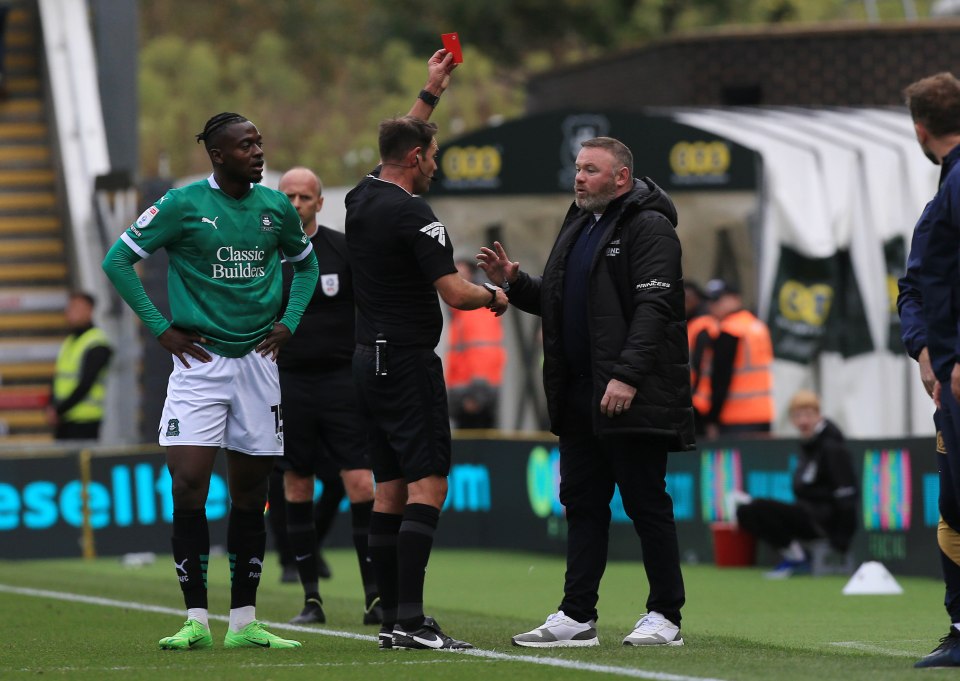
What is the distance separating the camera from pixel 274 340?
346 inches

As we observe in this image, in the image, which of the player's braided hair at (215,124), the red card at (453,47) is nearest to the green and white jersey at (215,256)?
the player's braided hair at (215,124)

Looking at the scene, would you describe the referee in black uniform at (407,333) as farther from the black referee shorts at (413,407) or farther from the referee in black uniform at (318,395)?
the referee in black uniform at (318,395)

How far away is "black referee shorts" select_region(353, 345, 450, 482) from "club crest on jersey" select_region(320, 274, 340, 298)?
88.3 inches

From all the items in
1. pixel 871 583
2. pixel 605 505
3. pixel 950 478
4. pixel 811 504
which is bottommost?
pixel 871 583

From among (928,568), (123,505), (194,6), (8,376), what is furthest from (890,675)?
(194,6)

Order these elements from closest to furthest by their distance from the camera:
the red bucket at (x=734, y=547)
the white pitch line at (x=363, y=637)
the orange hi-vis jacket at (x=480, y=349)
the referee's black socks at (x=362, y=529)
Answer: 1. the white pitch line at (x=363, y=637)
2. the referee's black socks at (x=362, y=529)
3. the red bucket at (x=734, y=547)
4. the orange hi-vis jacket at (x=480, y=349)

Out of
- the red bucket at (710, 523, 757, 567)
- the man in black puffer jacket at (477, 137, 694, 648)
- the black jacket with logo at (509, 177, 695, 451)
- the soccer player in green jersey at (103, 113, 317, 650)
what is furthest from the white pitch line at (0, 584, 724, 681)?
the red bucket at (710, 523, 757, 567)

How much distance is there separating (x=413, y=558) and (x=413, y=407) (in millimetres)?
615

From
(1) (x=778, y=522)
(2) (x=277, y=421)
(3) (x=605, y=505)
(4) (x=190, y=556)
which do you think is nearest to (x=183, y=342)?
(2) (x=277, y=421)

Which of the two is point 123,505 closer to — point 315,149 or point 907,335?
point 907,335

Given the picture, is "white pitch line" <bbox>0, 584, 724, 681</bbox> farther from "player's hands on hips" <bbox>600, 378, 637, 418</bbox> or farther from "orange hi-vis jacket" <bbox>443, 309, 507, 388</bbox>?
"orange hi-vis jacket" <bbox>443, 309, 507, 388</bbox>

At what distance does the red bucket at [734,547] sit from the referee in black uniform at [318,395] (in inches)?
181

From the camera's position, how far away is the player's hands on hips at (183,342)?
8.59 meters

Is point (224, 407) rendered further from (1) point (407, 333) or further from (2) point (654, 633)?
(2) point (654, 633)
